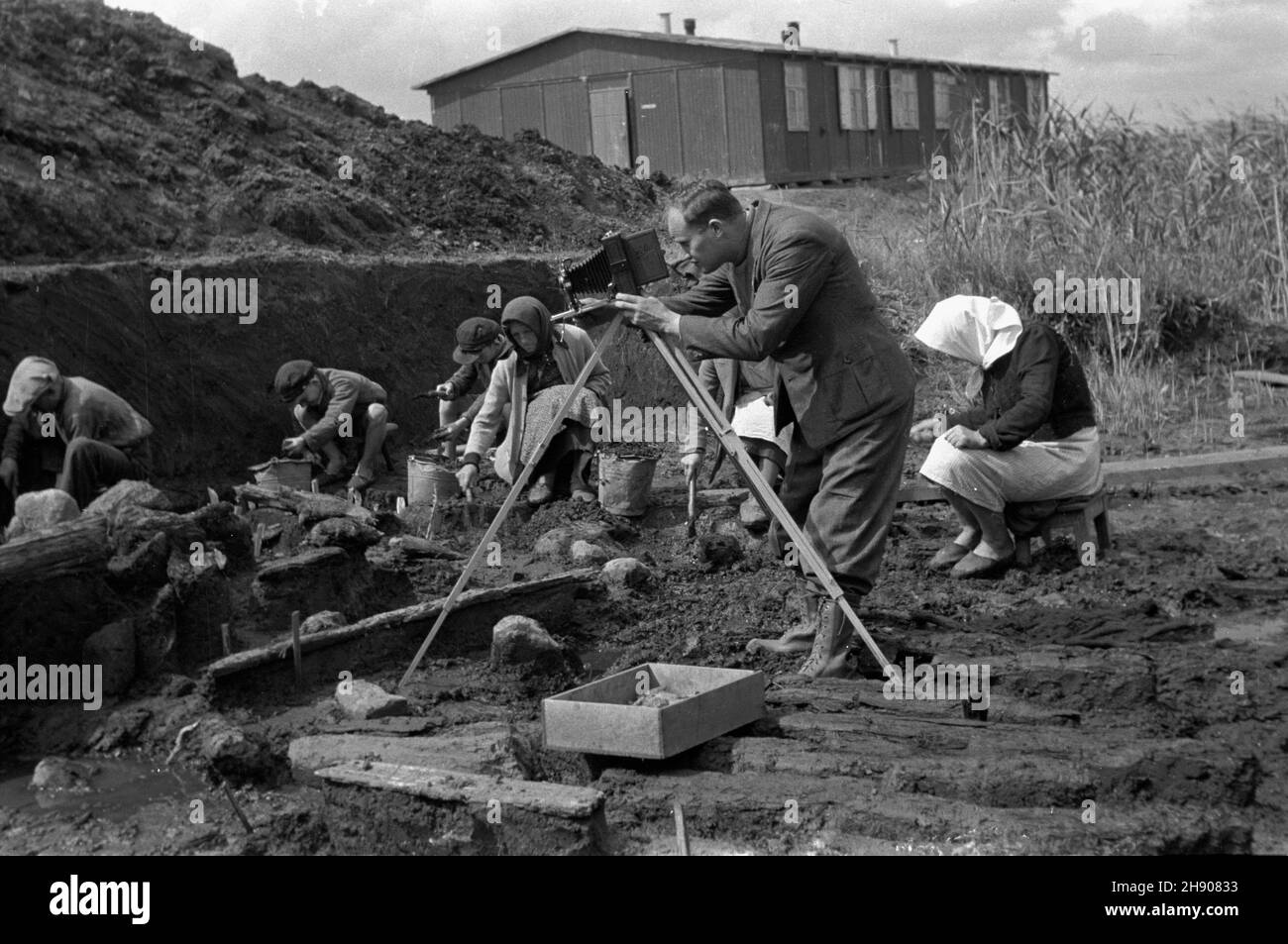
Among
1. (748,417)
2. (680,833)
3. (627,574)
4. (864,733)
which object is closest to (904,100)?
(748,417)

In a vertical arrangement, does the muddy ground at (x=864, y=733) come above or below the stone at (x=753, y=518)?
below

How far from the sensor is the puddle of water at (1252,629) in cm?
637

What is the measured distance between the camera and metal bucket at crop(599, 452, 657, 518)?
9234 millimetres

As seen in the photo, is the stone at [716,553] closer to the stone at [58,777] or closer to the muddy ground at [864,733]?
the muddy ground at [864,733]

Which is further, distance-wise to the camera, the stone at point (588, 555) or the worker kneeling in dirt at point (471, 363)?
the worker kneeling in dirt at point (471, 363)

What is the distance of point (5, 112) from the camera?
1369 centimetres

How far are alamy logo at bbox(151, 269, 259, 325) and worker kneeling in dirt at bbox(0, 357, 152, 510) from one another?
8.27 feet

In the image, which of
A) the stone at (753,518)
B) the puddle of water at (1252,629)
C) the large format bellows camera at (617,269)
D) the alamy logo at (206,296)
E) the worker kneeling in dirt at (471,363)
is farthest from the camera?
the alamy logo at (206,296)

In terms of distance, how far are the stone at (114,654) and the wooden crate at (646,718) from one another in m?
2.48

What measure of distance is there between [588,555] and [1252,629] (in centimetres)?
369

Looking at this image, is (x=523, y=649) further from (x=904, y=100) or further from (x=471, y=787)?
(x=904, y=100)

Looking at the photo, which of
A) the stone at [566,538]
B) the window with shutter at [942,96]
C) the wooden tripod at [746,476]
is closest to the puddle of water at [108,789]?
the wooden tripod at [746,476]

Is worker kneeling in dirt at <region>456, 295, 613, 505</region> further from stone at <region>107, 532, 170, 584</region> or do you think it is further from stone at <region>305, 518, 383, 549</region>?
stone at <region>107, 532, 170, 584</region>

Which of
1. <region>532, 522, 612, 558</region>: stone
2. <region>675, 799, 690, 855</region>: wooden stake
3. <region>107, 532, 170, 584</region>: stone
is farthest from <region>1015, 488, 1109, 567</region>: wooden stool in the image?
<region>107, 532, 170, 584</region>: stone
